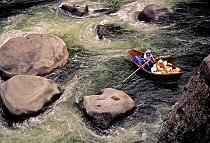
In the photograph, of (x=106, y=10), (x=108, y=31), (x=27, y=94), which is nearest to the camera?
(x=27, y=94)

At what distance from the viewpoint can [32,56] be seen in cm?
1170

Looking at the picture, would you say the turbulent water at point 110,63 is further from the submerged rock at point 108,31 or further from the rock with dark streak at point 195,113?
the rock with dark streak at point 195,113

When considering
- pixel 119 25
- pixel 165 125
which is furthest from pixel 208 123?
pixel 119 25

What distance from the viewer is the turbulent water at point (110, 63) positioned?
9.31 meters

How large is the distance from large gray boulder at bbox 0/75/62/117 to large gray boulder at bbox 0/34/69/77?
99 cm

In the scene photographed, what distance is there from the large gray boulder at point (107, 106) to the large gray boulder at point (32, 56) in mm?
2287

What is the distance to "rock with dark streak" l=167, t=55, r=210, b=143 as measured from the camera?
725 cm

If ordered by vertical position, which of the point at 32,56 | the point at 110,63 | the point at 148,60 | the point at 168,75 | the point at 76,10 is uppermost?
the point at 76,10

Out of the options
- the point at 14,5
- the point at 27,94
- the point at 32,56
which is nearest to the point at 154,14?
the point at 32,56

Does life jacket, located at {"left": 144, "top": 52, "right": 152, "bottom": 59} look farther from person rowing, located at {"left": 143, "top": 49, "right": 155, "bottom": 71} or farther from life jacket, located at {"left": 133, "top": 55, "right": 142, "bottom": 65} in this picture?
life jacket, located at {"left": 133, "top": 55, "right": 142, "bottom": 65}

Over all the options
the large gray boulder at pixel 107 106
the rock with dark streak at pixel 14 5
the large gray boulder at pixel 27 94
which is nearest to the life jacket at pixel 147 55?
the large gray boulder at pixel 107 106

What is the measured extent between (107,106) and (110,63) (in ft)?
10.2

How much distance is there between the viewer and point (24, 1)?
17828 mm

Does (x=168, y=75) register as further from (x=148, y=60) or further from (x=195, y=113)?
(x=195, y=113)
